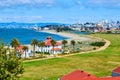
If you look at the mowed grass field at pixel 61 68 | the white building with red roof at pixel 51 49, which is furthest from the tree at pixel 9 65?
the white building with red roof at pixel 51 49

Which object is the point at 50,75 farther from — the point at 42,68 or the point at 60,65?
the point at 60,65

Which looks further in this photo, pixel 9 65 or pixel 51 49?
pixel 51 49

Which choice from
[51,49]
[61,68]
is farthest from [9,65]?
[51,49]

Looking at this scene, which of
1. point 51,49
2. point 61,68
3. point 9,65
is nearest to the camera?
point 9,65

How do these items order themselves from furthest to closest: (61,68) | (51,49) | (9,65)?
(51,49)
(61,68)
(9,65)

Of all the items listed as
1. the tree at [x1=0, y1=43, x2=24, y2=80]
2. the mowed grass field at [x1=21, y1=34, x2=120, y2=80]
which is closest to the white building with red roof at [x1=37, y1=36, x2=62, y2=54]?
the mowed grass field at [x1=21, y1=34, x2=120, y2=80]

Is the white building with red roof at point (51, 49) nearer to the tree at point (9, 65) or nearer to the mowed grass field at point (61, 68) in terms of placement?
the mowed grass field at point (61, 68)

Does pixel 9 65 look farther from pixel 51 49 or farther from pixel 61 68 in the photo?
pixel 51 49

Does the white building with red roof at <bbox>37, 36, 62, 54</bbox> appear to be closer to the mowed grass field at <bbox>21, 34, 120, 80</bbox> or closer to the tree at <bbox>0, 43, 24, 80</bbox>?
the mowed grass field at <bbox>21, 34, 120, 80</bbox>
